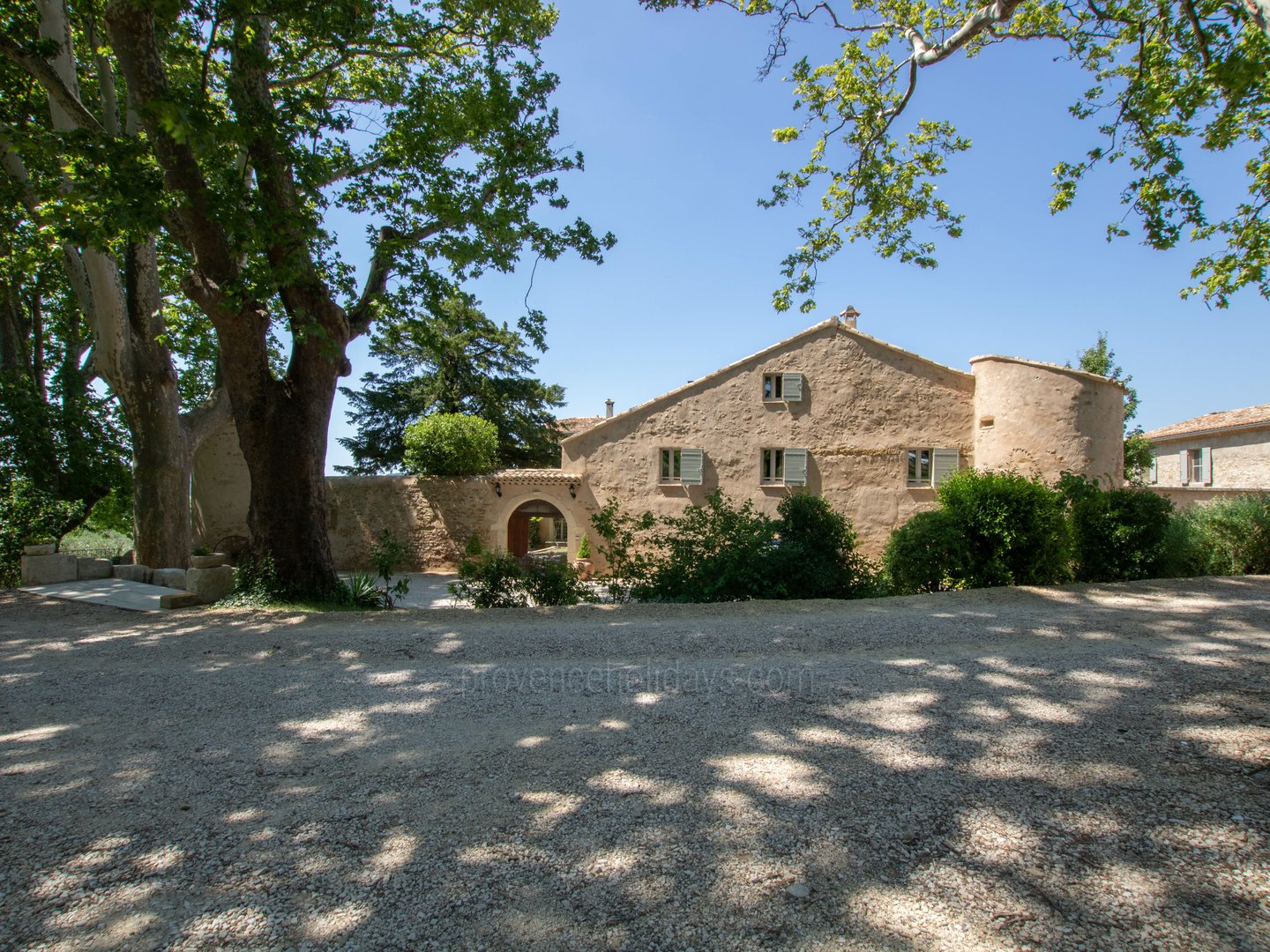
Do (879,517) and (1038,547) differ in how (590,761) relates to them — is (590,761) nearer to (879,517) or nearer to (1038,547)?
(1038,547)

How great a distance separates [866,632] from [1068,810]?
338 centimetres

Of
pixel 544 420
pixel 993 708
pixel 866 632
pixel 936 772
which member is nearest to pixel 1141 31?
pixel 866 632

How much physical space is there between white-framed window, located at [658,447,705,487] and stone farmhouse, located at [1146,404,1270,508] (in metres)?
13.9

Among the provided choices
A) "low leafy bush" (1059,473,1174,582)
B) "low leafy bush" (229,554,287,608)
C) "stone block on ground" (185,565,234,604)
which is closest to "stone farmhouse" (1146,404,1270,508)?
"low leafy bush" (1059,473,1174,582)

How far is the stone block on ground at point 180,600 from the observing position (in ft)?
27.4

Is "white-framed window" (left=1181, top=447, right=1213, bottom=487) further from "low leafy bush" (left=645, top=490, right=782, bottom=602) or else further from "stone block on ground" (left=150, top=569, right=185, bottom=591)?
"stone block on ground" (left=150, top=569, right=185, bottom=591)

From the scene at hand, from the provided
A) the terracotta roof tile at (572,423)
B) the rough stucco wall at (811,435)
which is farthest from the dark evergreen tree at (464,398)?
the rough stucco wall at (811,435)

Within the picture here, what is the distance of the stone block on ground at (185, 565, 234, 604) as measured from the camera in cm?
862

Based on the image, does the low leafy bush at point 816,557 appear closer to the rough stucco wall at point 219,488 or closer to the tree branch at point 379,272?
the tree branch at point 379,272

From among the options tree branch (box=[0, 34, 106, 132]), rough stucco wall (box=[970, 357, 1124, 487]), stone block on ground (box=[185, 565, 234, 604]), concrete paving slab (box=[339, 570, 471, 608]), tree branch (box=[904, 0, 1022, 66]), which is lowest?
concrete paving slab (box=[339, 570, 471, 608])

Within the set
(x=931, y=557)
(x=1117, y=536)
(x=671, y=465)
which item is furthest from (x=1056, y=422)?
(x=931, y=557)

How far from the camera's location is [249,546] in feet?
29.2

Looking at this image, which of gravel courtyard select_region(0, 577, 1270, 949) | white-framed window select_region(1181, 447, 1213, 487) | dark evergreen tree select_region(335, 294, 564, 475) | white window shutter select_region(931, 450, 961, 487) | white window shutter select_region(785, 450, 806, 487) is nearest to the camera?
gravel courtyard select_region(0, 577, 1270, 949)

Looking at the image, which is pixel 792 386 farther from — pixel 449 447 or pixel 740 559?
pixel 740 559
